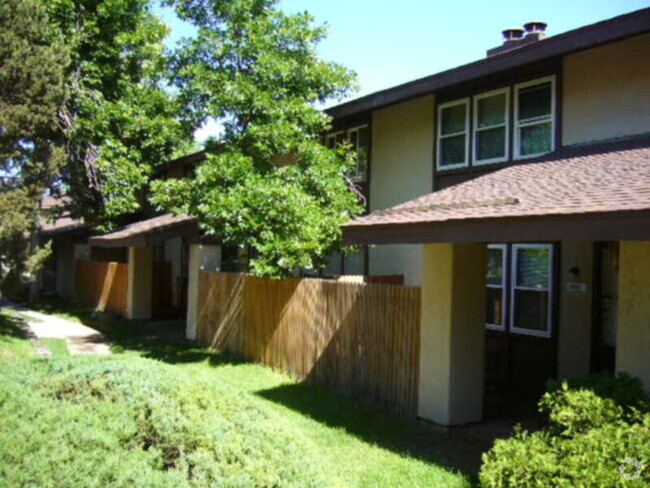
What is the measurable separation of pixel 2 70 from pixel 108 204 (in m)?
6.24

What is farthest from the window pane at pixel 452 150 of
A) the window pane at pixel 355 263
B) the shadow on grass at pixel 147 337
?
the shadow on grass at pixel 147 337

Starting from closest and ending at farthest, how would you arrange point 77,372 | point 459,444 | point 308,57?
1. point 77,372
2. point 459,444
3. point 308,57

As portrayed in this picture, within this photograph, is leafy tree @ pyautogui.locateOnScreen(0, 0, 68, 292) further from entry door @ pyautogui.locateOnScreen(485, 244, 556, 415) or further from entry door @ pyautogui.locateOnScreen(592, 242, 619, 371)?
entry door @ pyautogui.locateOnScreen(592, 242, 619, 371)

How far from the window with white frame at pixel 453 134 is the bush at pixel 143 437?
793 cm

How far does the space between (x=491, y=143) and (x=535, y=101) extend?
118 centimetres

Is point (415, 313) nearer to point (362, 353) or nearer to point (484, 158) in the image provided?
point (362, 353)

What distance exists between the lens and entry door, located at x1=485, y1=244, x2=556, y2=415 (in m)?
10.3

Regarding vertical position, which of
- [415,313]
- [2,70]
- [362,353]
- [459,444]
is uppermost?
[2,70]

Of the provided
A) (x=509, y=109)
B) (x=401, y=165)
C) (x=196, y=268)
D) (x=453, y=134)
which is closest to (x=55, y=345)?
(x=196, y=268)

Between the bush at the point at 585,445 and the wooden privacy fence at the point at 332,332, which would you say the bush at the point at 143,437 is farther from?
the wooden privacy fence at the point at 332,332

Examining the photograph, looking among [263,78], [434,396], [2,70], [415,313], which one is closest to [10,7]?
[2,70]

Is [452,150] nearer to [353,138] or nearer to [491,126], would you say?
[491,126]

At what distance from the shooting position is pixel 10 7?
1316 centimetres

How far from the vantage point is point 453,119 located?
12.5m
